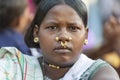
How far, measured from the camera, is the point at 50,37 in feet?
13.1

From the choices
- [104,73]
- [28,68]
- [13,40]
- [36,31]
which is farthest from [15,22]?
[104,73]

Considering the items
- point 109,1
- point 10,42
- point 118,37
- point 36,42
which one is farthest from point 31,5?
point 36,42

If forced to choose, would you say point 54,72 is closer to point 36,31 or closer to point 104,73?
point 36,31

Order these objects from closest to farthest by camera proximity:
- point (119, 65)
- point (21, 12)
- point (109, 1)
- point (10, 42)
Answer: point (10, 42) < point (21, 12) < point (119, 65) < point (109, 1)

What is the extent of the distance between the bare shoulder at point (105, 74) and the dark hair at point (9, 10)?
2.02 meters

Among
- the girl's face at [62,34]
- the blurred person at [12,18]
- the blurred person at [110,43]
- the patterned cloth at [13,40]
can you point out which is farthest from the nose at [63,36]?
the blurred person at [110,43]

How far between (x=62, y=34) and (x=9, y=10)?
6.20 ft

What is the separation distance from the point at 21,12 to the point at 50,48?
75.3 inches

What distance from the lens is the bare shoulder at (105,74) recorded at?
3.73 meters

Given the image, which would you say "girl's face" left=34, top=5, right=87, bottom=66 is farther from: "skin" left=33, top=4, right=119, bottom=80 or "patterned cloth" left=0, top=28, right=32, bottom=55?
"patterned cloth" left=0, top=28, right=32, bottom=55

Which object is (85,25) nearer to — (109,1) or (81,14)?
(81,14)

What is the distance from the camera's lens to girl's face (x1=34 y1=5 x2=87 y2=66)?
3938 mm

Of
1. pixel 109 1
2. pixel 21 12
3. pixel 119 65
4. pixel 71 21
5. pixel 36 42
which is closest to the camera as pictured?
pixel 71 21

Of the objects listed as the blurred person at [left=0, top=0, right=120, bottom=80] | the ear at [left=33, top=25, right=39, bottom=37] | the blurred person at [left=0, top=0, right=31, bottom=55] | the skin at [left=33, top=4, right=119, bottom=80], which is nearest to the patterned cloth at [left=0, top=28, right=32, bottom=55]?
the blurred person at [left=0, top=0, right=31, bottom=55]
